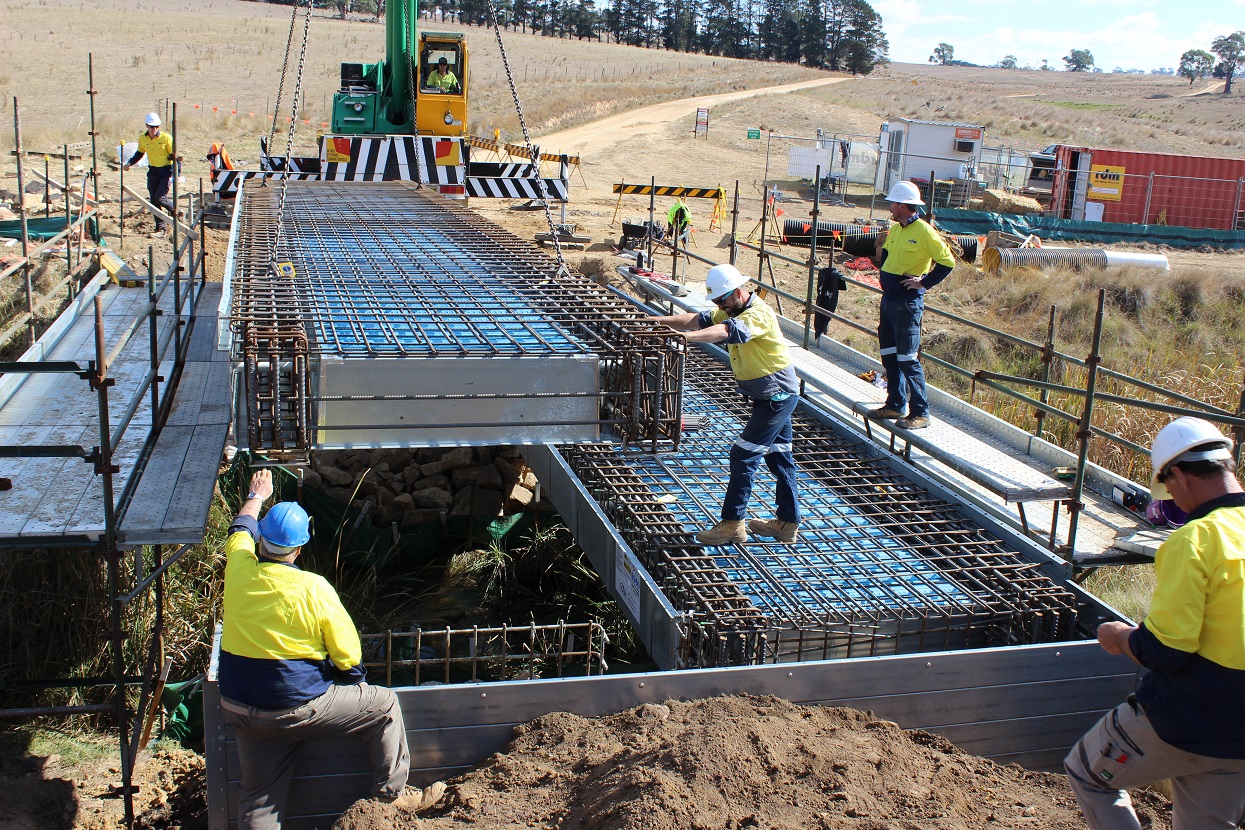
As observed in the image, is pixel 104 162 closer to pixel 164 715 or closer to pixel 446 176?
pixel 446 176

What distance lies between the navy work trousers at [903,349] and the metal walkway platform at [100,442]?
4668mm

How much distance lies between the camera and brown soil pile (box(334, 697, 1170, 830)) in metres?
4.19

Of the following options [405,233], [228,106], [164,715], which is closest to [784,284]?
[405,233]

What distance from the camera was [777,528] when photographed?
655cm

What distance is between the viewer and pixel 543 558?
8672 mm

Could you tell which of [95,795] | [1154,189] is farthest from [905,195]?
[1154,189]

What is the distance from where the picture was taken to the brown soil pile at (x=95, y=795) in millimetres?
5262

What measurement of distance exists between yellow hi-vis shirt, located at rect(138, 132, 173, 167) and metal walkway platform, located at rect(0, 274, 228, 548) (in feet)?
21.3

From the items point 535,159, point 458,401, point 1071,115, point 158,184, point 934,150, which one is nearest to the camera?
point 458,401

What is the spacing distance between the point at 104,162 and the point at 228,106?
1567cm

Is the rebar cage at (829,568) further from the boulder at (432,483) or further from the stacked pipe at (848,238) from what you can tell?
the stacked pipe at (848,238)

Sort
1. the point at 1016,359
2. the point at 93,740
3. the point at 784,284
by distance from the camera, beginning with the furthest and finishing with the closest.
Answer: the point at 784,284, the point at 1016,359, the point at 93,740

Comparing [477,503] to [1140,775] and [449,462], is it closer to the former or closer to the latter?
[449,462]

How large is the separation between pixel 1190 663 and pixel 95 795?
16.9 ft
